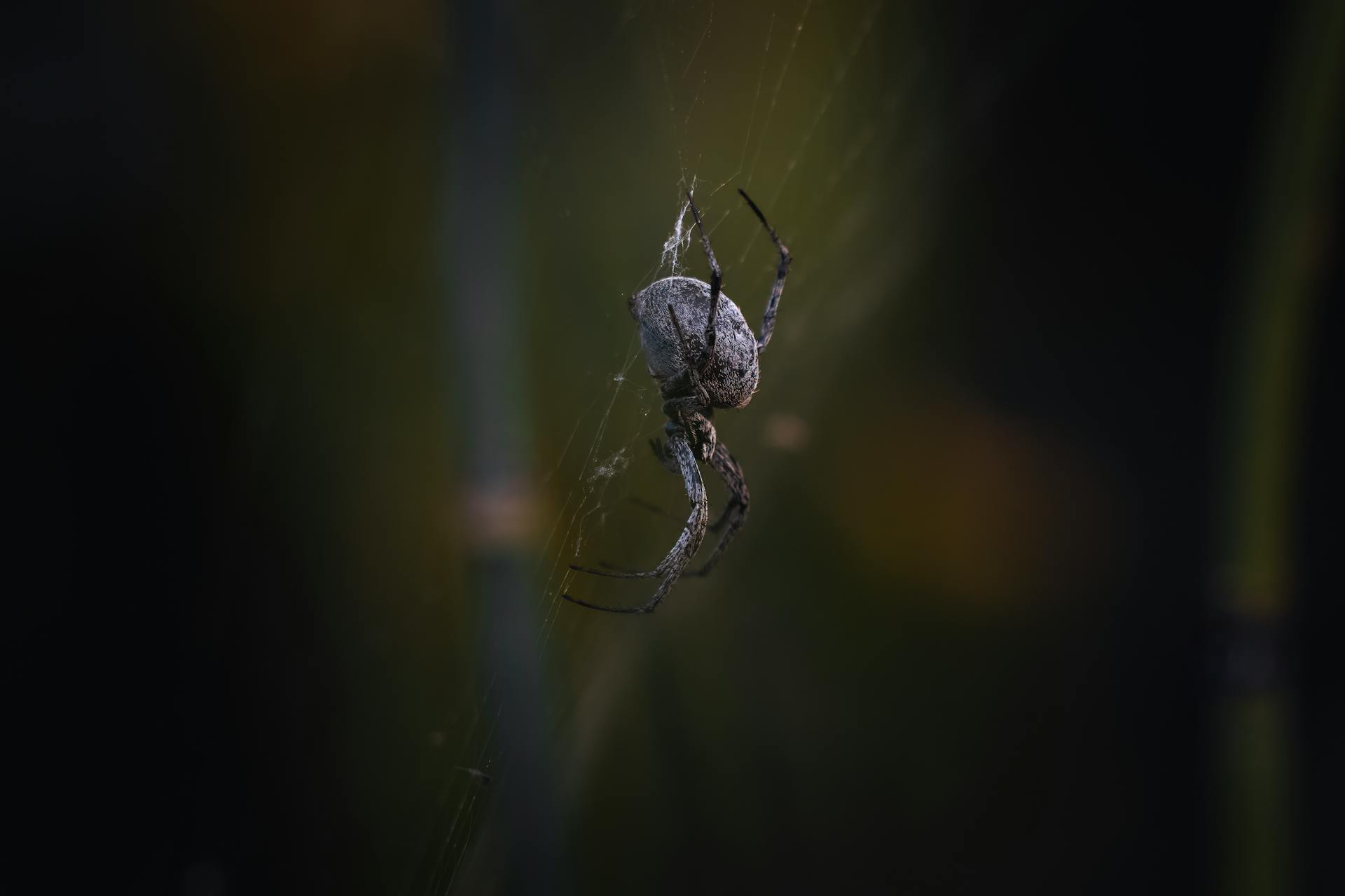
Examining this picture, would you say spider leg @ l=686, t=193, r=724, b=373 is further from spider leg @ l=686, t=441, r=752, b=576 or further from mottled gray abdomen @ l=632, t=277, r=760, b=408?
spider leg @ l=686, t=441, r=752, b=576

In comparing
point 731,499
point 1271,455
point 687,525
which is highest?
point 1271,455

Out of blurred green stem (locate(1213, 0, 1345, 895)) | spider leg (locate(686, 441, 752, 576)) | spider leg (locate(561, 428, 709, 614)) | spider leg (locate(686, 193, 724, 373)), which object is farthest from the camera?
blurred green stem (locate(1213, 0, 1345, 895))

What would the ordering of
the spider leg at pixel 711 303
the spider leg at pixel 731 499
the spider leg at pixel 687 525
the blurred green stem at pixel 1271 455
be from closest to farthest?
the spider leg at pixel 711 303
the spider leg at pixel 687 525
the spider leg at pixel 731 499
the blurred green stem at pixel 1271 455

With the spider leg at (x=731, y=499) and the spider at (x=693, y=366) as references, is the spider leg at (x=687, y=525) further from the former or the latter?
the spider leg at (x=731, y=499)

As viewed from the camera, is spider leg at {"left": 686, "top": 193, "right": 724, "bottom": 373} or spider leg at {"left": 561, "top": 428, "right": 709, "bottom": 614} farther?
spider leg at {"left": 561, "top": 428, "right": 709, "bottom": 614}

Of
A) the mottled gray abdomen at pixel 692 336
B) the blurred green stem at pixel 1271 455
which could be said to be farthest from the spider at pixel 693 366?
the blurred green stem at pixel 1271 455

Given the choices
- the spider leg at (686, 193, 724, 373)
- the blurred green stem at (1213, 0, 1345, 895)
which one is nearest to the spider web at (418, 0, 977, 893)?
the spider leg at (686, 193, 724, 373)

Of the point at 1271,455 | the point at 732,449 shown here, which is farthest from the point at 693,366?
the point at 1271,455

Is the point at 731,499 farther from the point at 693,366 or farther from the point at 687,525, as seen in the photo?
the point at 693,366
